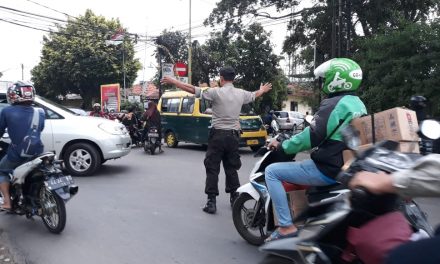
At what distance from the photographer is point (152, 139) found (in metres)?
11.7

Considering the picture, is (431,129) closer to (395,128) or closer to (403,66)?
(395,128)

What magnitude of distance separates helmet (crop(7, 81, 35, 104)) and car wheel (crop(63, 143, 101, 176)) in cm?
308

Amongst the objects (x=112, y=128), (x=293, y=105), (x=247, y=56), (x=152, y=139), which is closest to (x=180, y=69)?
(x=247, y=56)

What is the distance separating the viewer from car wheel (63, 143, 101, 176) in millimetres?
7844

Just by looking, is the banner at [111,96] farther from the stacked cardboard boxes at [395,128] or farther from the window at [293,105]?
the window at [293,105]

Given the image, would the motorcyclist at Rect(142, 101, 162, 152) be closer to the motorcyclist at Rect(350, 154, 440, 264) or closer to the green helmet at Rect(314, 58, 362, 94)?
the green helmet at Rect(314, 58, 362, 94)

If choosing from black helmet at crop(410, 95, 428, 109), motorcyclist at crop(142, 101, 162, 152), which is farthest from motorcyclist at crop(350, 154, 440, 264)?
motorcyclist at crop(142, 101, 162, 152)

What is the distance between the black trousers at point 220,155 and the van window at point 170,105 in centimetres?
814

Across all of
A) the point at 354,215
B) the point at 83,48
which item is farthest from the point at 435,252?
the point at 83,48

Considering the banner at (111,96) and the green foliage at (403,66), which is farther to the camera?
the banner at (111,96)

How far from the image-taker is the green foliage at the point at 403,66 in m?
10.4

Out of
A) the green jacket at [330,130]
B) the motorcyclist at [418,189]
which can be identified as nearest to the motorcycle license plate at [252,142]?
the green jacket at [330,130]

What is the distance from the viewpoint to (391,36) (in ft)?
37.3

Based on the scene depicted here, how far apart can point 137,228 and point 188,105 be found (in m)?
8.38
